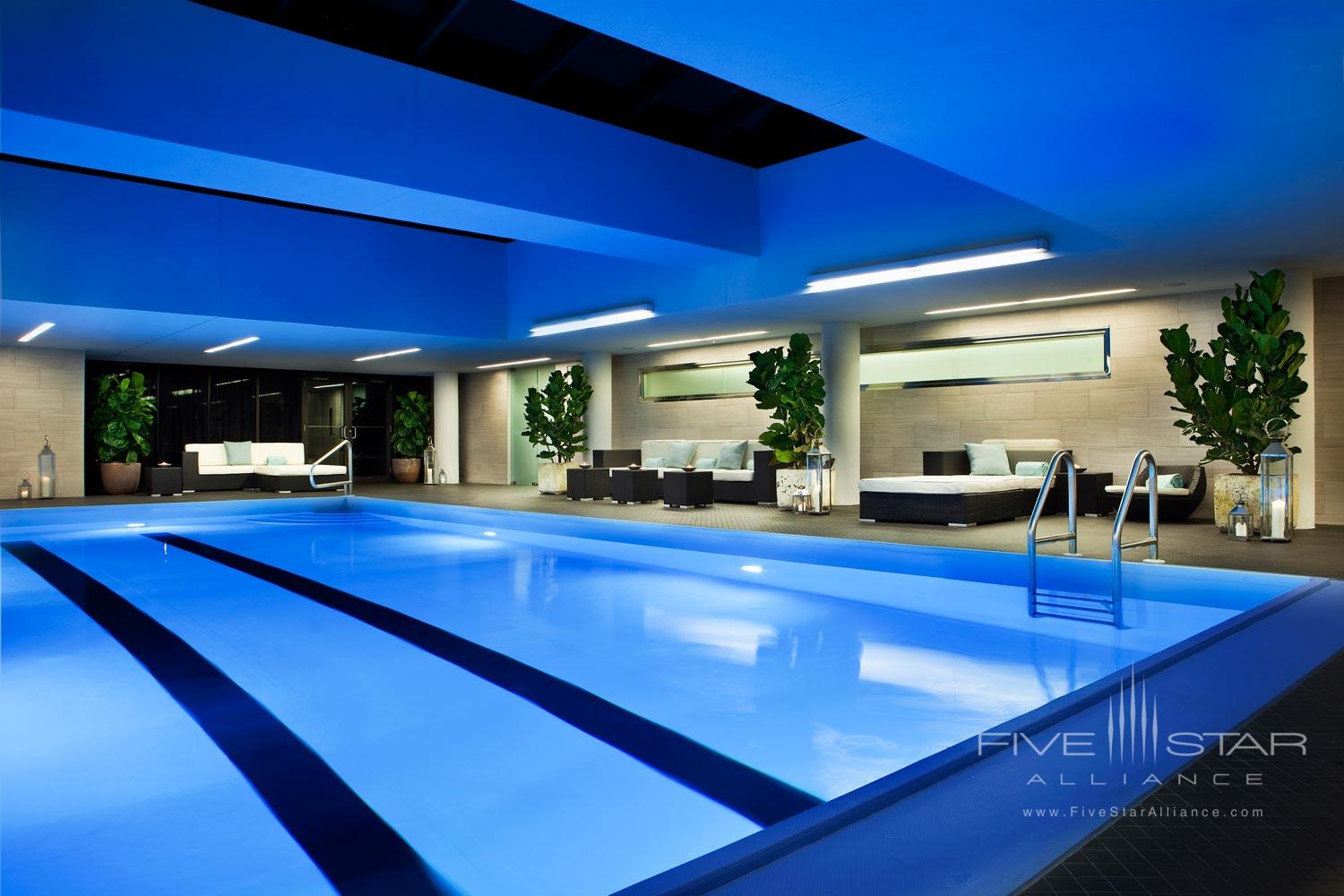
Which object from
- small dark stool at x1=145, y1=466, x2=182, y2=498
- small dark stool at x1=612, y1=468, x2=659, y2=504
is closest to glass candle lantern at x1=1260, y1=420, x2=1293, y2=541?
small dark stool at x1=612, y1=468, x2=659, y2=504

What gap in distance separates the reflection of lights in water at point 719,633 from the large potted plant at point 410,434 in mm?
14498

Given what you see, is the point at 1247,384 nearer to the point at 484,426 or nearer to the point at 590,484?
the point at 590,484

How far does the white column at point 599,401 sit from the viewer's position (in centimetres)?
1579

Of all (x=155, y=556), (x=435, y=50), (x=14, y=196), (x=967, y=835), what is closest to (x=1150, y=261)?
(x=435, y=50)

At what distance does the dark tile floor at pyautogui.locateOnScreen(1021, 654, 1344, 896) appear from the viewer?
5.49 feet

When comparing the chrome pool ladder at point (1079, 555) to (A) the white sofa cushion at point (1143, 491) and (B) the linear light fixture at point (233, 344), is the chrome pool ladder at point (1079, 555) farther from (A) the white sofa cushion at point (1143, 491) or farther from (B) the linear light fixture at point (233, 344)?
(B) the linear light fixture at point (233, 344)

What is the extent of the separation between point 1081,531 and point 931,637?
3912 mm

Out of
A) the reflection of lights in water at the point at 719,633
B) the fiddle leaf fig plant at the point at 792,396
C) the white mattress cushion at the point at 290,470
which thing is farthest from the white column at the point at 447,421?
the reflection of lights in water at the point at 719,633

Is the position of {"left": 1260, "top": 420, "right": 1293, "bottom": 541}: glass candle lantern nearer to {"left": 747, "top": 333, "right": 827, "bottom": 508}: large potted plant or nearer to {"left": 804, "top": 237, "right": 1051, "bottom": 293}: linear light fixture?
{"left": 804, "top": 237, "right": 1051, "bottom": 293}: linear light fixture

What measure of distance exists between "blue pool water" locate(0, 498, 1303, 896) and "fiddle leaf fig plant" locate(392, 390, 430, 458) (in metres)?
11.1

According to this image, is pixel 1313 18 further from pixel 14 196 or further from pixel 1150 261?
pixel 14 196

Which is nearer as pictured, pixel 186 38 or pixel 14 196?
pixel 186 38

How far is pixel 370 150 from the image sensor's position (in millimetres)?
6918

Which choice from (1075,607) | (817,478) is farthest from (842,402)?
(1075,607)
